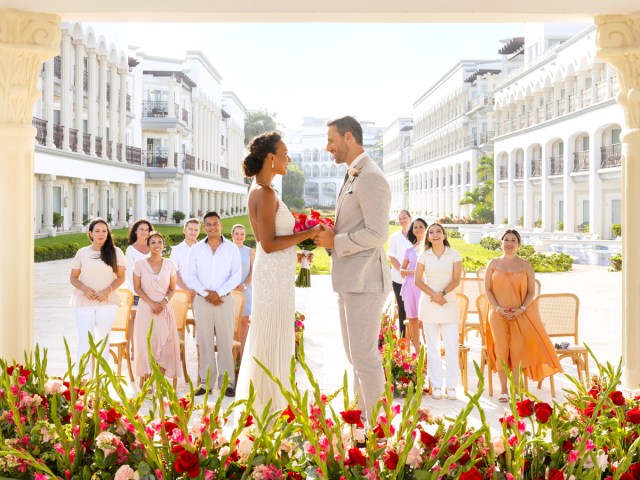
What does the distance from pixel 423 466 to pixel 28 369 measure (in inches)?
84.2

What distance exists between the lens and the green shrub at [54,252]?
22547 mm

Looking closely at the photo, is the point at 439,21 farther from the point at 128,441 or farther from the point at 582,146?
the point at 582,146

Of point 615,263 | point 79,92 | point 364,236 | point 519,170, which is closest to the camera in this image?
Answer: point 364,236

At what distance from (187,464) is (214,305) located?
15.2 feet

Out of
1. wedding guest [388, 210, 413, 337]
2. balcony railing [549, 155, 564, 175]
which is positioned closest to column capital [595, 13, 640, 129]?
wedding guest [388, 210, 413, 337]

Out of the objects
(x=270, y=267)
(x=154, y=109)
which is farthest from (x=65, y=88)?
(x=270, y=267)

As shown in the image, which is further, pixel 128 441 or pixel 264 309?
pixel 264 309

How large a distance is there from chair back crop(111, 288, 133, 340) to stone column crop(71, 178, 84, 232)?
25.1 m

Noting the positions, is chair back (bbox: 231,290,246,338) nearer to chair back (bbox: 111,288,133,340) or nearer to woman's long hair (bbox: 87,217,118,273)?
chair back (bbox: 111,288,133,340)

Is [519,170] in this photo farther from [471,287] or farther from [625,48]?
[625,48]

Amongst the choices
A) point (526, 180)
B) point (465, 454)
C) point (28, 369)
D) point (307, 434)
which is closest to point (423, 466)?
point (465, 454)

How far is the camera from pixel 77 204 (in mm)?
31188

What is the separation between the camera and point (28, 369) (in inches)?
138

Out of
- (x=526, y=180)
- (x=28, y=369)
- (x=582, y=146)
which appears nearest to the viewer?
(x=28, y=369)
